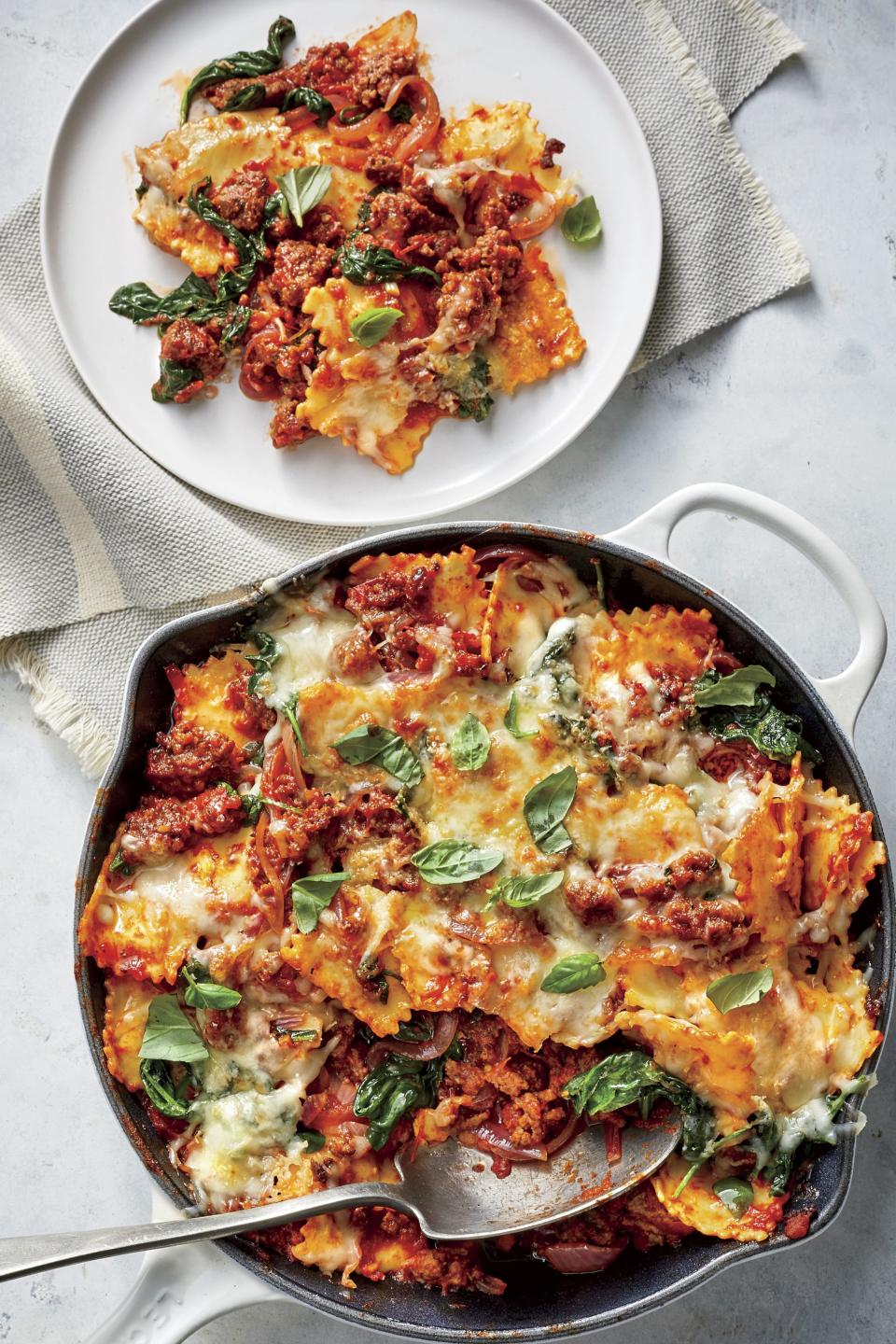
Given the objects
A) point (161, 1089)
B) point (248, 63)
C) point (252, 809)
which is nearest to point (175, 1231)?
point (161, 1089)

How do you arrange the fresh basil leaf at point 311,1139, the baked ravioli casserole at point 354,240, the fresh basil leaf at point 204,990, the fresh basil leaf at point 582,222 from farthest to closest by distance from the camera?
the fresh basil leaf at point 582,222 < the baked ravioli casserole at point 354,240 < the fresh basil leaf at point 311,1139 < the fresh basil leaf at point 204,990

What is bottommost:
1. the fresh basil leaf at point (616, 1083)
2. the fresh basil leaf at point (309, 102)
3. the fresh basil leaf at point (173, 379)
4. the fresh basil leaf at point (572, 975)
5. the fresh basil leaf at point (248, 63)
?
the fresh basil leaf at point (616, 1083)

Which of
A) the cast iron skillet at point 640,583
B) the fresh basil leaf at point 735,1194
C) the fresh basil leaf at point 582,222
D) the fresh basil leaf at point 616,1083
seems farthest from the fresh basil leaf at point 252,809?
the fresh basil leaf at point 582,222

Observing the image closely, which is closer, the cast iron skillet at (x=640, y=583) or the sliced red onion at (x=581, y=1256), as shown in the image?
the cast iron skillet at (x=640, y=583)

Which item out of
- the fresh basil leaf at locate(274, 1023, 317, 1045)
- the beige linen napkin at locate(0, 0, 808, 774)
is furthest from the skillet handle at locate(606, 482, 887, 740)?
the fresh basil leaf at locate(274, 1023, 317, 1045)

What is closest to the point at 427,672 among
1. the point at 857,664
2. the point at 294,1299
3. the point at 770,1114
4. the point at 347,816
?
the point at 347,816

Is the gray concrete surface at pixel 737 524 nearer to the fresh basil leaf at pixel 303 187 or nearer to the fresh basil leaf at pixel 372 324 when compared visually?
the fresh basil leaf at pixel 372 324

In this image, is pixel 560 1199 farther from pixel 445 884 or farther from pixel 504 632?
pixel 504 632
